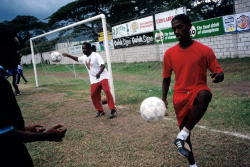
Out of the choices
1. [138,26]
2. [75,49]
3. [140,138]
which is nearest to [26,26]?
[138,26]

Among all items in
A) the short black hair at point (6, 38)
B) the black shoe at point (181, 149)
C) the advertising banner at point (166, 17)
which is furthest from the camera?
the advertising banner at point (166, 17)

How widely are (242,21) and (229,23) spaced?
69cm

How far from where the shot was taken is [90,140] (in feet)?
13.9

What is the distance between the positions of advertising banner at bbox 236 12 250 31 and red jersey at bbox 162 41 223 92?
34.3ft

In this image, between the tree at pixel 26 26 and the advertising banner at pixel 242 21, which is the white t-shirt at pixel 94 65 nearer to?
the advertising banner at pixel 242 21

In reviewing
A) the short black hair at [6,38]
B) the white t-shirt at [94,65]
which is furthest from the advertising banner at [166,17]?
the short black hair at [6,38]

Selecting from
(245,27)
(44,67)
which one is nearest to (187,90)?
(245,27)

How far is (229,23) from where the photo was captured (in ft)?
38.3

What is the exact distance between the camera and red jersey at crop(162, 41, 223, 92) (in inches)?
95.1

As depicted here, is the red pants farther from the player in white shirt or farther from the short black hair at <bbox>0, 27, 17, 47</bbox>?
the short black hair at <bbox>0, 27, 17, 47</bbox>

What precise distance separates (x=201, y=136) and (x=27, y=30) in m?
63.1

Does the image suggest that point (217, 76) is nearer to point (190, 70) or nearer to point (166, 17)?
point (190, 70)

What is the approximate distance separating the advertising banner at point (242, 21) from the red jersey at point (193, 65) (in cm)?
1047

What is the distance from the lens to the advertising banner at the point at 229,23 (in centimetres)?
1149
